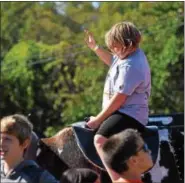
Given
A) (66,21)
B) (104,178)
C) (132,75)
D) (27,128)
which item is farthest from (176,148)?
(66,21)

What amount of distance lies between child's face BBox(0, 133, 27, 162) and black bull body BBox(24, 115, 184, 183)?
154 centimetres

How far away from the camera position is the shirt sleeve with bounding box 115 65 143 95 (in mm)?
5109

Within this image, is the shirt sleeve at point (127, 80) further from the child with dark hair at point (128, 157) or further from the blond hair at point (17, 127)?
the child with dark hair at point (128, 157)

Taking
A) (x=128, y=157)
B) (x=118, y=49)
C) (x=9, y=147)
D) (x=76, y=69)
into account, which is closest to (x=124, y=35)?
(x=118, y=49)

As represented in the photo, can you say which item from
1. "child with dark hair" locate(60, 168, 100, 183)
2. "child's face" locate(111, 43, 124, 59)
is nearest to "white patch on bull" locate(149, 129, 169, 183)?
"child's face" locate(111, 43, 124, 59)

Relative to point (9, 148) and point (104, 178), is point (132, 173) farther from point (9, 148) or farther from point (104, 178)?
point (104, 178)

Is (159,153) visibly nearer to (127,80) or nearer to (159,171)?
(159,171)

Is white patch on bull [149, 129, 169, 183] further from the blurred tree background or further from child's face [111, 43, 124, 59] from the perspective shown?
the blurred tree background

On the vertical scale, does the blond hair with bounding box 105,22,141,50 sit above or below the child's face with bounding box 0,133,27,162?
above

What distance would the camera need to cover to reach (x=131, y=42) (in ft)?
17.0

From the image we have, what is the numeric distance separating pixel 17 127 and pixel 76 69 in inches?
962

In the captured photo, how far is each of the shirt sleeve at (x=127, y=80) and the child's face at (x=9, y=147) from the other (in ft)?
2.73

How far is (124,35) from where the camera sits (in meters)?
5.16

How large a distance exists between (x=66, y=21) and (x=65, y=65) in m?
16.4
